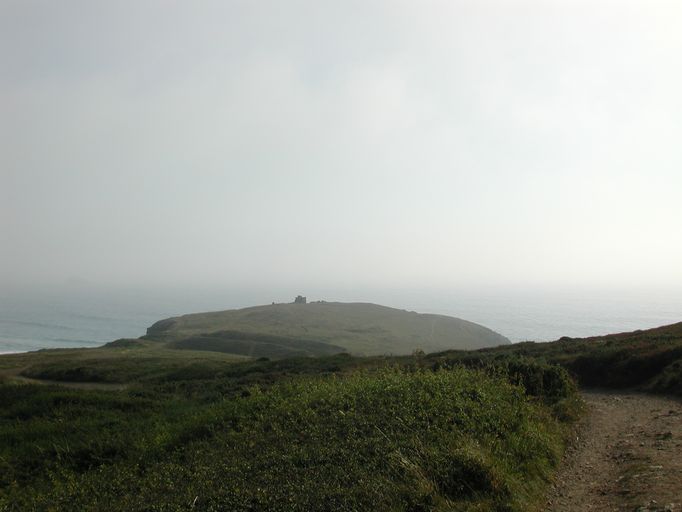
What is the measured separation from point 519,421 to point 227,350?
6584cm

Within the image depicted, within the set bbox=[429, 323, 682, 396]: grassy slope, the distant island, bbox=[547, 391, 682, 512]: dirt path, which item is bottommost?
the distant island

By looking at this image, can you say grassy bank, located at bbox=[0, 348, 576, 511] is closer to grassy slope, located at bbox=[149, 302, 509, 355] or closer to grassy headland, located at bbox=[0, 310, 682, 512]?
grassy headland, located at bbox=[0, 310, 682, 512]

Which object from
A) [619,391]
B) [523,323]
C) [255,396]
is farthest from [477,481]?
[523,323]

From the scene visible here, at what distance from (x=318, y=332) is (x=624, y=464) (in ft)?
275

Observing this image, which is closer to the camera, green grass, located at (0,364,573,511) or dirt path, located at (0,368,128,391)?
green grass, located at (0,364,573,511)

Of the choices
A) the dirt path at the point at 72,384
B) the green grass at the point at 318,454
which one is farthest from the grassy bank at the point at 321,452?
the dirt path at the point at 72,384

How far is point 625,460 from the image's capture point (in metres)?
9.66

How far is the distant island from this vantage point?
247ft

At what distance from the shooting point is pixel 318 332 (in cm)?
9188

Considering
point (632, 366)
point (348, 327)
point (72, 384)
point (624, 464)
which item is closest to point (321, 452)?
point (624, 464)

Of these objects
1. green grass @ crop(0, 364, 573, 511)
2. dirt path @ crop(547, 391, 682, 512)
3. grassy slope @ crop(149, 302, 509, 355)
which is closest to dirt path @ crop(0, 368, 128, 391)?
green grass @ crop(0, 364, 573, 511)

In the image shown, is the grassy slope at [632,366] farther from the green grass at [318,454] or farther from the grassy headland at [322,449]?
the green grass at [318,454]

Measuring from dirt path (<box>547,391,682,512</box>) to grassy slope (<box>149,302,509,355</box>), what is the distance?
63.0 metres

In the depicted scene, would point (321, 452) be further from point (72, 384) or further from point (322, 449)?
point (72, 384)
